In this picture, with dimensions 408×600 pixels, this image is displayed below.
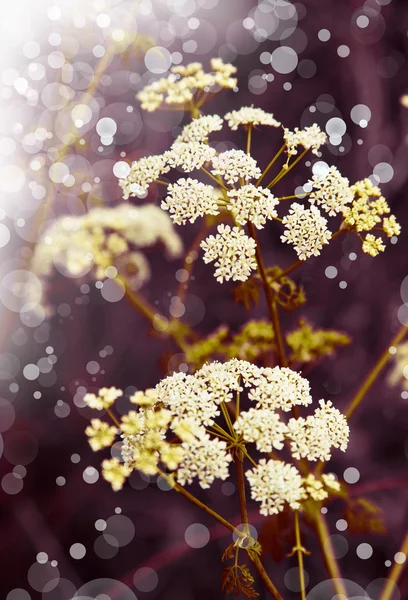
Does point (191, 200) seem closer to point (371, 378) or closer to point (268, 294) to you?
point (268, 294)

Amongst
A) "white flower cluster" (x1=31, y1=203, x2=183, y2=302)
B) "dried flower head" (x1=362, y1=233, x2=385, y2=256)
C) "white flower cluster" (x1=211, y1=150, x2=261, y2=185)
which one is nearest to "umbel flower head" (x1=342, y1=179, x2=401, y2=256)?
"dried flower head" (x1=362, y1=233, x2=385, y2=256)

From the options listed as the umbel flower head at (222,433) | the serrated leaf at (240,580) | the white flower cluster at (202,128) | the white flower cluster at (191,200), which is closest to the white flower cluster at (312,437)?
the umbel flower head at (222,433)

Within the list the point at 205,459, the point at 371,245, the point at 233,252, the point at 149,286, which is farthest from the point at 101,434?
the point at 149,286

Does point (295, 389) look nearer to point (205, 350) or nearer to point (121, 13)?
point (205, 350)

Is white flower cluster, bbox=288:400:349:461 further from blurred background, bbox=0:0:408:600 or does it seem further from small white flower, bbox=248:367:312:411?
blurred background, bbox=0:0:408:600

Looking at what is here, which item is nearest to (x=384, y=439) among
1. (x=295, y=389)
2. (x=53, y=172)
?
(x=295, y=389)
